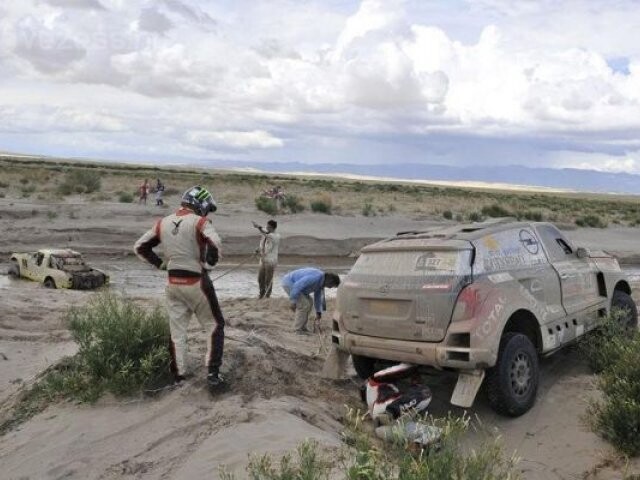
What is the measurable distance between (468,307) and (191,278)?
2623 millimetres

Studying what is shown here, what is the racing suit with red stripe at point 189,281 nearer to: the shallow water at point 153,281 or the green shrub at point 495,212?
the shallow water at point 153,281

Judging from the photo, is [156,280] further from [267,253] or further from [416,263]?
[416,263]

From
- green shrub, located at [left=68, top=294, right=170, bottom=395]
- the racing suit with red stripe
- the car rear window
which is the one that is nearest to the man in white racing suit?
the racing suit with red stripe

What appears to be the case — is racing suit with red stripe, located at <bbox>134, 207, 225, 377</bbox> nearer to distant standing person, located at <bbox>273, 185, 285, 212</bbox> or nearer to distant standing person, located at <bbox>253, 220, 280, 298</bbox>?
distant standing person, located at <bbox>253, 220, 280, 298</bbox>

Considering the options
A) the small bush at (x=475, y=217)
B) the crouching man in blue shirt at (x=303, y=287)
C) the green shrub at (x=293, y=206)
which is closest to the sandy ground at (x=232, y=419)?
the crouching man in blue shirt at (x=303, y=287)

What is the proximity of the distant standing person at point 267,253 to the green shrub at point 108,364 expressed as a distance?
6.84 metres

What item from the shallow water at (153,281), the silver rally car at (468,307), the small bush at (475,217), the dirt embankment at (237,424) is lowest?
the shallow water at (153,281)

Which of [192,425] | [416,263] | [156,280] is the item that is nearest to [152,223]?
[156,280]

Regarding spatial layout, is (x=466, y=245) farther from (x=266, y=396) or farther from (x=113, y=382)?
(x=113, y=382)

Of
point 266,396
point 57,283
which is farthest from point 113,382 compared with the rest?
point 57,283

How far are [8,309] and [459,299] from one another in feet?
28.0

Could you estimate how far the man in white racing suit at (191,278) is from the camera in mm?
6359

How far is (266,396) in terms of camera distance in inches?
254

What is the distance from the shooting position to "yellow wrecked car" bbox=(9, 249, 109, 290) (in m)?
17.5
